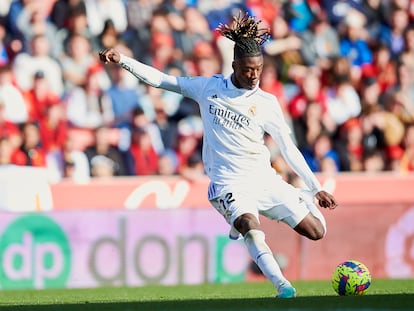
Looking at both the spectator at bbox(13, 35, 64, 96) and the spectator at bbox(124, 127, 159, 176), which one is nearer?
the spectator at bbox(124, 127, 159, 176)

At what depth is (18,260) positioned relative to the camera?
1363 centimetres

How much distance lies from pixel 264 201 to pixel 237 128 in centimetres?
72

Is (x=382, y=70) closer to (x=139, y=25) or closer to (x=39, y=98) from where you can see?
(x=139, y=25)

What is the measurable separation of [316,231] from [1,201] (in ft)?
16.9

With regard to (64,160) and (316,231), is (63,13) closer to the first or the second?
(64,160)

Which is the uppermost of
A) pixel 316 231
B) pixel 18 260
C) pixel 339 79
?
pixel 339 79

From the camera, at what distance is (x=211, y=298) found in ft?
34.6

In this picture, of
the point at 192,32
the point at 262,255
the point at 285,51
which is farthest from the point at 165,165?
the point at 262,255

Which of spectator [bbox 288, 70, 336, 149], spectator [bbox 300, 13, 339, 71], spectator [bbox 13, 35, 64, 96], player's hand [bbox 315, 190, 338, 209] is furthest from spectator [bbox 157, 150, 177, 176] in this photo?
player's hand [bbox 315, 190, 338, 209]

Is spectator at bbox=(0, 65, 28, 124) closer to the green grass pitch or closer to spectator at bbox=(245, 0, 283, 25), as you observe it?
the green grass pitch

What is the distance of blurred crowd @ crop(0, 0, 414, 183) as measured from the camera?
1512cm

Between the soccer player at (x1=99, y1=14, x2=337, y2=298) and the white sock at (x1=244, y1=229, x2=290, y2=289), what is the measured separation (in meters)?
0.24

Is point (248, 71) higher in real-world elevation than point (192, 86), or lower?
higher

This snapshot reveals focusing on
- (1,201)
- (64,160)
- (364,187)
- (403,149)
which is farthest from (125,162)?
(403,149)
